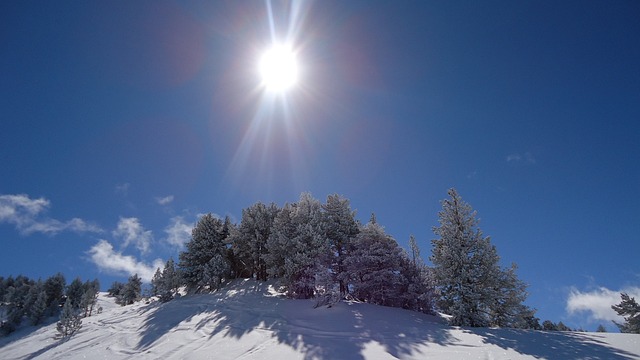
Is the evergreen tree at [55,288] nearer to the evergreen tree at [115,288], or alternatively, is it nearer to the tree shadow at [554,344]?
the evergreen tree at [115,288]

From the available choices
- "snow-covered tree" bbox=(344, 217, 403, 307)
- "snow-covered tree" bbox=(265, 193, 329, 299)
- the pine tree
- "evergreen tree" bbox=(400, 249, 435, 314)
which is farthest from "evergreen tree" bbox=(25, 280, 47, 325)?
"evergreen tree" bbox=(400, 249, 435, 314)

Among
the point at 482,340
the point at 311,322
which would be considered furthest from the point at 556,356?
the point at 311,322

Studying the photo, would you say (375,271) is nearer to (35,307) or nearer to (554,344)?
(554,344)

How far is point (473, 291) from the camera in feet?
65.5

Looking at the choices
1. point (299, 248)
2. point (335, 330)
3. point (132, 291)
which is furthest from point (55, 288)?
point (335, 330)

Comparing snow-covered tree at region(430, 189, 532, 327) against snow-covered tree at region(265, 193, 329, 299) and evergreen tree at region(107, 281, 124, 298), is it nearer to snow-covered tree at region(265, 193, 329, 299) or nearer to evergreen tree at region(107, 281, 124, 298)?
snow-covered tree at region(265, 193, 329, 299)

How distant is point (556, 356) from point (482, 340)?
3.02 metres

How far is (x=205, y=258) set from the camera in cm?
3297

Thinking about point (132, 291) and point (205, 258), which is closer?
point (205, 258)

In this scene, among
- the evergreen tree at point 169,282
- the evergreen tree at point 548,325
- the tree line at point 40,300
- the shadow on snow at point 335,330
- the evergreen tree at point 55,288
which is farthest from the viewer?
the evergreen tree at point 548,325

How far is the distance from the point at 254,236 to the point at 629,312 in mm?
34253

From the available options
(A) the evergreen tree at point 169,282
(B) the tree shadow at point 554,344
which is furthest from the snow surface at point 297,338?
(A) the evergreen tree at point 169,282

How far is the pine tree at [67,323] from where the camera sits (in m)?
21.3

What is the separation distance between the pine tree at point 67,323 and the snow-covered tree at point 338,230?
18166 mm
